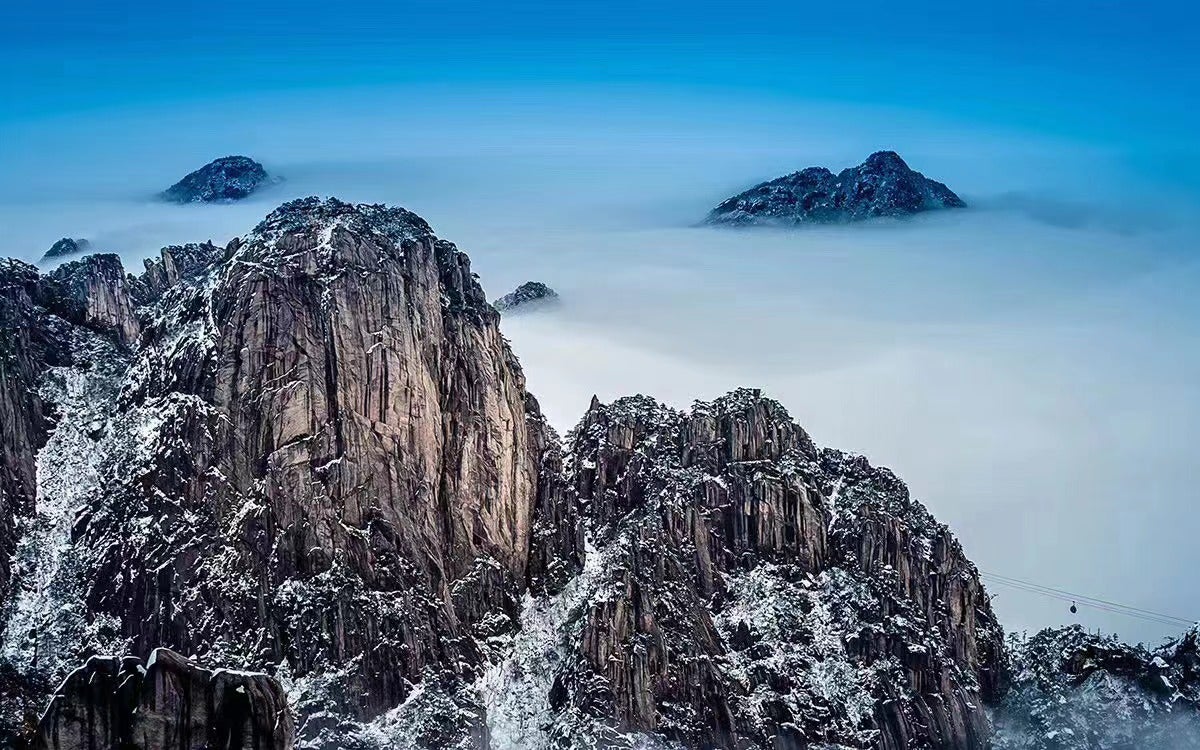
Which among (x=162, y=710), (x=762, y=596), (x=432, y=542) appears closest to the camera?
(x=162, y=710)

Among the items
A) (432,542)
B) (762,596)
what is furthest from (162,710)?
(762,596)

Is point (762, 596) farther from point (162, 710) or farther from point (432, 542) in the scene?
point (162, 710)

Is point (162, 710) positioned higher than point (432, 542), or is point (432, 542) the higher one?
point (162, 710)

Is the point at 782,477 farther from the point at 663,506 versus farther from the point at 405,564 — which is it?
the point at 405,564

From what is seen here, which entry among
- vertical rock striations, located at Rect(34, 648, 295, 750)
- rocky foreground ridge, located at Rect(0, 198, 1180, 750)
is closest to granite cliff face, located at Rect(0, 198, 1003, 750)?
rocky foreground ridge, located at Rect(0, 198, 1180, 750)

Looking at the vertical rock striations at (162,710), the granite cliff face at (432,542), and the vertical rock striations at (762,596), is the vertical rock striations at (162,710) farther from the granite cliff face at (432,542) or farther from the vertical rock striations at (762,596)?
the vertical rock striations at (762,596)

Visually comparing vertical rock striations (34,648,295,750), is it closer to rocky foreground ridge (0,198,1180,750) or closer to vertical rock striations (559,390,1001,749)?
rocky foreground ridge (0,198,1180,750)

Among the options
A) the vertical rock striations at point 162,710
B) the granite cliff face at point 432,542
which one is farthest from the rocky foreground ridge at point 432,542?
the vertical rock striations at point 162,710
